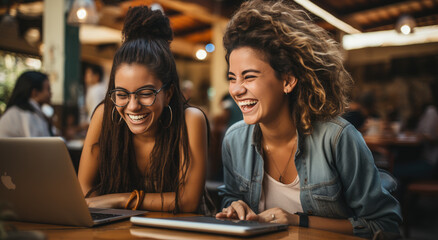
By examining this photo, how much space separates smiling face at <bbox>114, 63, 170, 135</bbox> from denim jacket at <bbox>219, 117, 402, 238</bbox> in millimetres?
461

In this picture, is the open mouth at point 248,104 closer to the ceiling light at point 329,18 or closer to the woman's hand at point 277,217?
the woman's hand at point 277,217

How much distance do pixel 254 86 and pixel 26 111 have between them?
2.70 metres

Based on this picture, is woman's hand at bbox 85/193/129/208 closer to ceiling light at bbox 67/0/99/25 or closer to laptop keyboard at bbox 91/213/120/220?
laptop keyboard at bbox 91/213/120/220

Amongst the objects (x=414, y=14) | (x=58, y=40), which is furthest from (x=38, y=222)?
(x=414, y=14)

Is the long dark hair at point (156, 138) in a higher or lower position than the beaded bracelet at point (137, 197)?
higher

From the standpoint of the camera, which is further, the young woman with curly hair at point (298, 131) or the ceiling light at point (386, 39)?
the ceiling light at point (386, 39)

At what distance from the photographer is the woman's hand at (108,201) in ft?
4.98

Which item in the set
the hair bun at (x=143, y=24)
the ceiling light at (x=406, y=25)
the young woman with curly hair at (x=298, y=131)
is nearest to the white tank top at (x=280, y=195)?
the young woman with curly hair at (x=298, y=131)

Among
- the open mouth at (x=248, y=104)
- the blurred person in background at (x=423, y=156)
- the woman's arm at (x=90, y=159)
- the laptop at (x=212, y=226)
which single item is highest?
the open mouth at (x=248, y=104)

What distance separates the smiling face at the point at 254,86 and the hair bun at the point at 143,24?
477 mm

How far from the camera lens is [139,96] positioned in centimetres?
162

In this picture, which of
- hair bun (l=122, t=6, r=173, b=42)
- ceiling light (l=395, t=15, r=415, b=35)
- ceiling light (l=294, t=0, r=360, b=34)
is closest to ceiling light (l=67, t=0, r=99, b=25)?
ceiling light (l=294, t=0, r=360, b=34)

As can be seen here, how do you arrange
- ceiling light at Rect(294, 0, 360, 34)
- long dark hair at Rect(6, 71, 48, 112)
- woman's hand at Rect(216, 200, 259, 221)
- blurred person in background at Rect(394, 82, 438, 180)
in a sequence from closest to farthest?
woman's hand at Rect(216, 200, 259, 221) → long dark hair at Rect(6, 71, 48, 112) → blurred person in background at Rect(394, 82, 438, 180) → ceiling light at Rect(294, 0, 360, 34)

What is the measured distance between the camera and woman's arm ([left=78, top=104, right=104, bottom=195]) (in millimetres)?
1748
